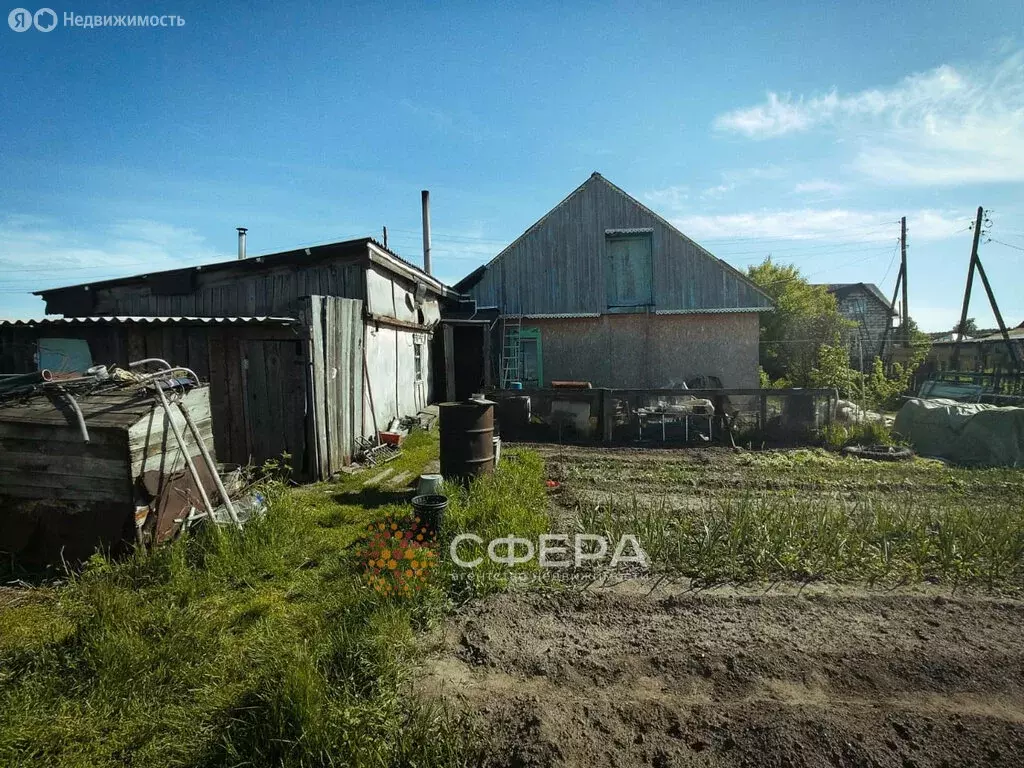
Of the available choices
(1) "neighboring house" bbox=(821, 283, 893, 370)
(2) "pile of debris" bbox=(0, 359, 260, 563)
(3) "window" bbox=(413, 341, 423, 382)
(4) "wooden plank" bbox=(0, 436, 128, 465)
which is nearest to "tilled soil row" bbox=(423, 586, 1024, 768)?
(2) "pile of debris" bbox=(0, 359, 260, 563)

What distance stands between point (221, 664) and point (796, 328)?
2727cm

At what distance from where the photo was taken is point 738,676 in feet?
10.0

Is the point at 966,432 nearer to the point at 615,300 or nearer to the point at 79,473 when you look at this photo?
the point at 615,300

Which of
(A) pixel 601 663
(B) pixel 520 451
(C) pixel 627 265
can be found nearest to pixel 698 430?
(B) pixel 520 451

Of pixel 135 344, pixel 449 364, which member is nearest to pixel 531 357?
pixel 449 364

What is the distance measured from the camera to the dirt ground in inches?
98.3

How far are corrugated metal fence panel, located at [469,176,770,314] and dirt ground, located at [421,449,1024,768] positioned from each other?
12684 millimetres

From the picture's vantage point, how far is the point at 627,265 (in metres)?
16.3

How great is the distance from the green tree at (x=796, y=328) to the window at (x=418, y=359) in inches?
581

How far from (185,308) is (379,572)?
977cm

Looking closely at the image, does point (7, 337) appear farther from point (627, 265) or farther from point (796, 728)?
point (627, 265)

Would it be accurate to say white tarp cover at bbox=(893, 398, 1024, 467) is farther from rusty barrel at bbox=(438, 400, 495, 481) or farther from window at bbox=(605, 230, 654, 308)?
rusty barrel at bbox=(438, 400, 495, 481)

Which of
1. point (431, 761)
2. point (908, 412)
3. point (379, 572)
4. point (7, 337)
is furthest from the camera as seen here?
point (908, 412)

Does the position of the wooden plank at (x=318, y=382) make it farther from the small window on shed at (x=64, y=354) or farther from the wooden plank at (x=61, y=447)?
the small window on shed at (x=64, y=354)
